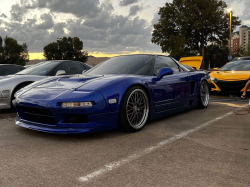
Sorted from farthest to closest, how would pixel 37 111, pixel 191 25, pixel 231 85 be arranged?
pixel 191 25 < pixel 231 85 < pixel 37 111

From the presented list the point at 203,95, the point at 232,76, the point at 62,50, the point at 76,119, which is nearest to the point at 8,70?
the point at 76,119

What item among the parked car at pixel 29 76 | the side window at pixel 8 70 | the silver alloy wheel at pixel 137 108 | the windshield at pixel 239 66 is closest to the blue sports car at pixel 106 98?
the silver alloy wheel at pixel 137 108

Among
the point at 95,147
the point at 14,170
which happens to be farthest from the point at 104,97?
the point at 14,170

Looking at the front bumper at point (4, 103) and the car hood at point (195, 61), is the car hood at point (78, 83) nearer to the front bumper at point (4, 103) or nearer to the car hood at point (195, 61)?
the front bumper at point (4, 103)

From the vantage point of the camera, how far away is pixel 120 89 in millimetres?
3465

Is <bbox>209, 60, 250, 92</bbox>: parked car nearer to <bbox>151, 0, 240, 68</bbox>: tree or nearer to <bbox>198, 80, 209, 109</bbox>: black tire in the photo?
<bbox>198, 80, 209, 109</bbox>: black tire

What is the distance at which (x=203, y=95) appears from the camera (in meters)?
5.80

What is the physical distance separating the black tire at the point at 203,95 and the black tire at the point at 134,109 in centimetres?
214

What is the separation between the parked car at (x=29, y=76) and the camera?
17.1 ft

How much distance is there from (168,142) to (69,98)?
4.54ft

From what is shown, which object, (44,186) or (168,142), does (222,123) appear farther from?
(44,186)

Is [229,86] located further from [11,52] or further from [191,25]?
[11,52]

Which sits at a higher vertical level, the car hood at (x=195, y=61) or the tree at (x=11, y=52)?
the tree at (x=11, y=52)

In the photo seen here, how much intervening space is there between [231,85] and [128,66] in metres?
4.56
